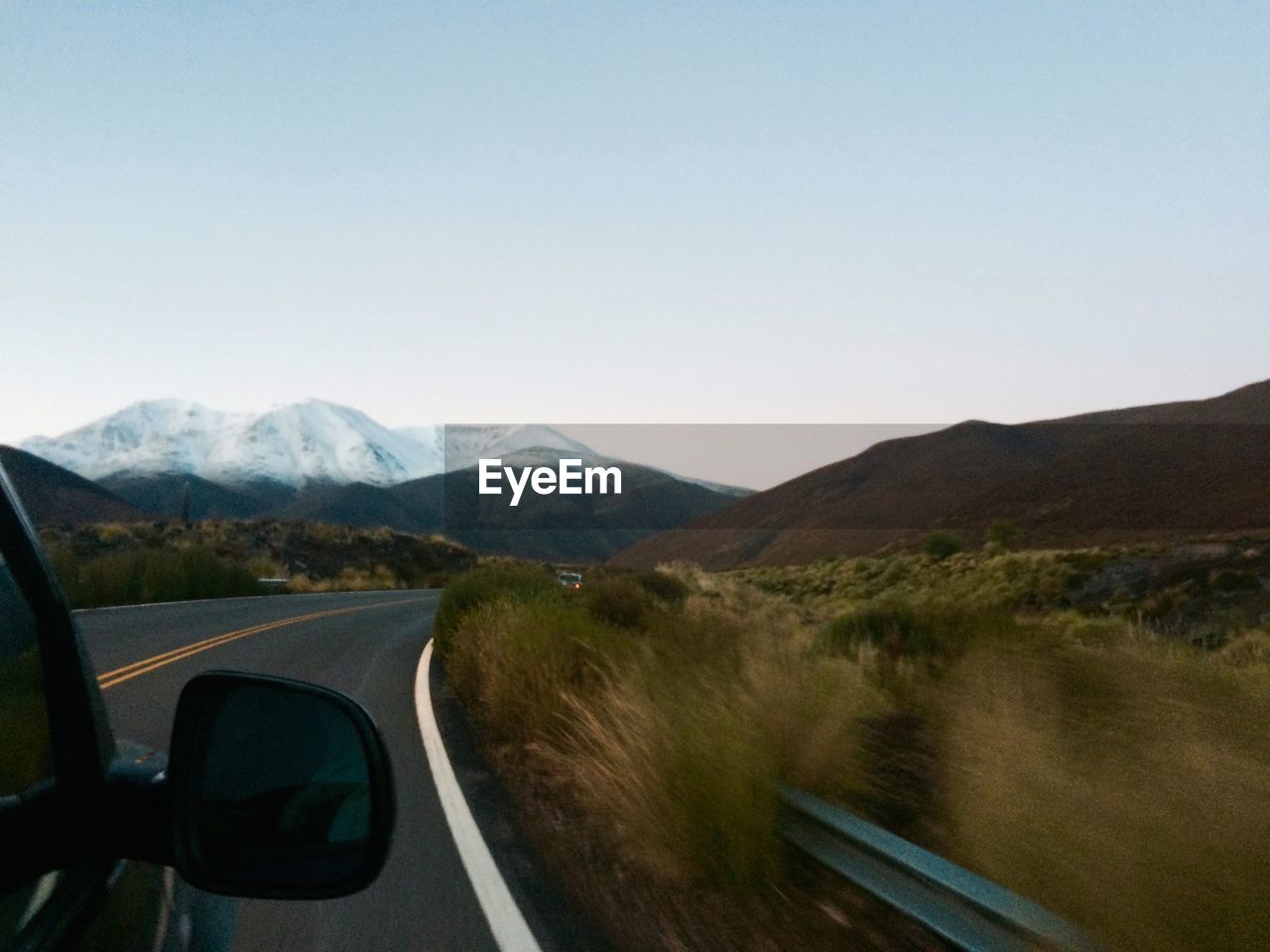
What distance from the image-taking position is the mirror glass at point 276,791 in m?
2.12

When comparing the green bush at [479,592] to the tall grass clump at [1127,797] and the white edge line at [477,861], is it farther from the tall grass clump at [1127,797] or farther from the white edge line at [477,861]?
the tall grass clump at [1127,797]

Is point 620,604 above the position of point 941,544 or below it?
below

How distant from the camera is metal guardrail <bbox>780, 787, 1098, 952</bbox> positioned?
3658mm

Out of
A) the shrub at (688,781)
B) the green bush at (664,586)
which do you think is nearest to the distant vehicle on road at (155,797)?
the shrub at (688,781)

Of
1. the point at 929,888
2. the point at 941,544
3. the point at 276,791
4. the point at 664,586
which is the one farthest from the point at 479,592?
the point at 941,544

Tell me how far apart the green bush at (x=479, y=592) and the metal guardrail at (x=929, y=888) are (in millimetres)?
10557

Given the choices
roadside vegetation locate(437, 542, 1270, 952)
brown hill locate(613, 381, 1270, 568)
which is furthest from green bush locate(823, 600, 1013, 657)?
brown hill locate(613, 381, 1270, 568)

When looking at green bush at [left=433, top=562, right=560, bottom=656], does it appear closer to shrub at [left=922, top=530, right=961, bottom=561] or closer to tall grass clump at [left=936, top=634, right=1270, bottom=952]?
tall grass clump at [left=936, top=634, right=1270, bottom=952]

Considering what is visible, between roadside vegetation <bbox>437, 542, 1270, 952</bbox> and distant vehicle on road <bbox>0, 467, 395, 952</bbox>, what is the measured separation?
109 inches

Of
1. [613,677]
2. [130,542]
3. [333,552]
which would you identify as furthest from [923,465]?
[613,677]

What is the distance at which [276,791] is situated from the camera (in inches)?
88.0

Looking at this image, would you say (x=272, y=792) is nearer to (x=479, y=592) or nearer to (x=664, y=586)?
(x=479, y=592)

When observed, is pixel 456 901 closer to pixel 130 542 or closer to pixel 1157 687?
pixel 1157 687

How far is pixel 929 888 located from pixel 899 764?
3.43 m
